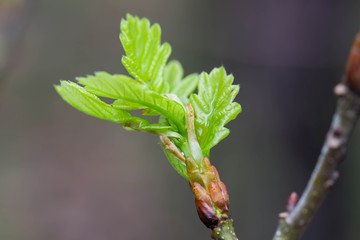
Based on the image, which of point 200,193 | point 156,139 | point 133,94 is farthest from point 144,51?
point 156,139

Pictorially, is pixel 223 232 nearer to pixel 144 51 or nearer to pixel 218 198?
pixel 218 198

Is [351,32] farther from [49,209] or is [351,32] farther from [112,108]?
[49,209]

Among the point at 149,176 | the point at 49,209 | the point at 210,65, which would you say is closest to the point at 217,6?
the point at 210,65

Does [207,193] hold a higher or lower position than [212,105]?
lower

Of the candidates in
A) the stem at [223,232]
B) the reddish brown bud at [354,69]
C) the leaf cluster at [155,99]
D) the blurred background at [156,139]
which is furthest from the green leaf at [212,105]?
the blurred background at [156,139]

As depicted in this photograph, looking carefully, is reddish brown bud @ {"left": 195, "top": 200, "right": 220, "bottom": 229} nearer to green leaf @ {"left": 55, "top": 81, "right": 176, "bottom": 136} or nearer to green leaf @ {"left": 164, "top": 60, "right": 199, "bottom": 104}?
green leaf @ {"left": 55, "top": 81, "right": 176, "bottom": 136}
